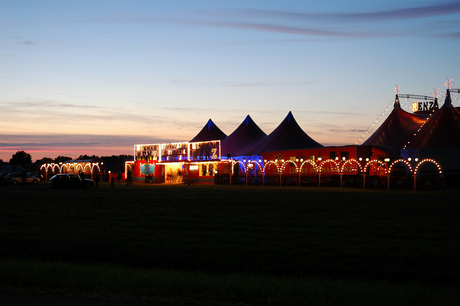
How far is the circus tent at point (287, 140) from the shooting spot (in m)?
52.5

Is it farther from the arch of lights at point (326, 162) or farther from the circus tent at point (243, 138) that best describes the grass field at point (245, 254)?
the circus tent at point (243, 138)

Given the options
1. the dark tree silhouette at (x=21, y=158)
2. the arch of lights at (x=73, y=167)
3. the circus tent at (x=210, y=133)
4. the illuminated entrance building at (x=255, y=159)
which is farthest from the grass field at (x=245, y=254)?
the dark tree silhouette at (x=21, y=158)

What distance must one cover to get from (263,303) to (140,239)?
20.7 feet

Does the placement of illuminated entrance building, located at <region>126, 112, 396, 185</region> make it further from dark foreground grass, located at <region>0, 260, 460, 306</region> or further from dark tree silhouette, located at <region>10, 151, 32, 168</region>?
dark tree silhouette, located at <region>10, 151, 32, 168</region>

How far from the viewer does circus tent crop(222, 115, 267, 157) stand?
58969mm

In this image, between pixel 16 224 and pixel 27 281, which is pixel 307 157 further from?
pixel 27 281

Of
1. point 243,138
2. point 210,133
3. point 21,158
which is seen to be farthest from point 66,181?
point 21,158

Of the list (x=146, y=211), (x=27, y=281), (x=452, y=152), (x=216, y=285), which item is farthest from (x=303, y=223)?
(x=452, y=152)

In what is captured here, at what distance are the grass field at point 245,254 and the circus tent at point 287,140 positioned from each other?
33686 mm

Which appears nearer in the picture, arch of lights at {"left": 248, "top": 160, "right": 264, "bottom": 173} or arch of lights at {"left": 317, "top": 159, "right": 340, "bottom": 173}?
arch of lights at {"left": 317, "top": 159, "right": 340, "bottom": 173}

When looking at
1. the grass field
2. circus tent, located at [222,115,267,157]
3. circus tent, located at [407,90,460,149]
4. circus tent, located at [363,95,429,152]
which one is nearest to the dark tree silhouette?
circus tent, located at [222,115,267,157]

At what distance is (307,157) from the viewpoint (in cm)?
4350

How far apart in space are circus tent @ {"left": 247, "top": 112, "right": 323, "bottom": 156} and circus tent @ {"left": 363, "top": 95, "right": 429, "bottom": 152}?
712 cm

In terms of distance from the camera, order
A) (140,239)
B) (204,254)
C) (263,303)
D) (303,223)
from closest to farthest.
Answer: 1. (263,303)
2. (204,254)
3. (140,239)
4. (303,223)
